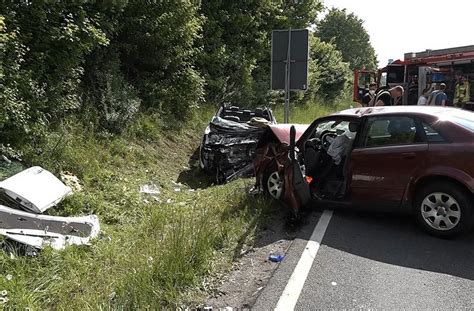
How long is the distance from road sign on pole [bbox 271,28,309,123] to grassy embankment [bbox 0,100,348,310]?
9.64 ft

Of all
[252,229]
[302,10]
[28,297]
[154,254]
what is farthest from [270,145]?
[302,10]

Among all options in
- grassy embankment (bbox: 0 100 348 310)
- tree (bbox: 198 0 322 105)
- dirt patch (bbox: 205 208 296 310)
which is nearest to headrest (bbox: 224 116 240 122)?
grassy embankment (bbox: 0 100 348 310)

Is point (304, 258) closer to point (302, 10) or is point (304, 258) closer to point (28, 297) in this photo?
point (28, 297)

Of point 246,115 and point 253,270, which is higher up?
point 246,115

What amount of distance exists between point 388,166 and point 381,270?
5.10 ft

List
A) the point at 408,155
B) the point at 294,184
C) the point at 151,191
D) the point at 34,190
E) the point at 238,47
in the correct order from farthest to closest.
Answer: the point at 238,47, the point at 151,191, the point at 294,184, the point at 34,190, the point at 408,155

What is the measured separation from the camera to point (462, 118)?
543cm

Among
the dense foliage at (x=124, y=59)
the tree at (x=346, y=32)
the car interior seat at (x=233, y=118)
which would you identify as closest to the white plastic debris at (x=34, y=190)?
the dense foliage at (x=124, y=59)

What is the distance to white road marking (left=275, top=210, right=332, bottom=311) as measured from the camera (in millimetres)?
3719

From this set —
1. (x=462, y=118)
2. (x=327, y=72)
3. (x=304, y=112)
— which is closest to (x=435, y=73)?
(x=304, y=112)

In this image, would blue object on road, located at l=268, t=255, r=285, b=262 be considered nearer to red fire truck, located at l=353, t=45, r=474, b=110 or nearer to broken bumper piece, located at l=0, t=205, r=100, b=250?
broken bumper piece, located at l=0, t=205, r=100, b=250

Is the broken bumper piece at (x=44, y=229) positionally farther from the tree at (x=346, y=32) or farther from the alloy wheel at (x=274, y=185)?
the tree at (x=346, y=32)

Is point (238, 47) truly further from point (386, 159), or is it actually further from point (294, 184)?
point (386, 159)

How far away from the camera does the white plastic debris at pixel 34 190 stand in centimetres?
536
